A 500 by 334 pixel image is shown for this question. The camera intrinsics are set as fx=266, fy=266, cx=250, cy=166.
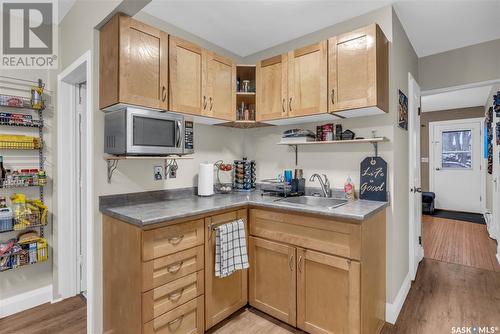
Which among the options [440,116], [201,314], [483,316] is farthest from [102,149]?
[440,116]

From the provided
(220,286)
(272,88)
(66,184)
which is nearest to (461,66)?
(272,88)

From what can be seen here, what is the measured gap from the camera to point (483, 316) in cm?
215

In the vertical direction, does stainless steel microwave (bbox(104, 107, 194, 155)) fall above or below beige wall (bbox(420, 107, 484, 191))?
below

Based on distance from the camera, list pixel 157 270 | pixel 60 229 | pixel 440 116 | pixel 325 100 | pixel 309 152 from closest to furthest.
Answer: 1. pixel 157 270
2. pixel 325 100
3. pixel 60 229
4. pixel 309 152
5. pixel 440 116

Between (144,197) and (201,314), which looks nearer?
(201,314)

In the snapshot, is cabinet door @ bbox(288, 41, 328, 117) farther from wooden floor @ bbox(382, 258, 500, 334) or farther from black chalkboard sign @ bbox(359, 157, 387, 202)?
wooden floor @ bbox(382, 258, 500, 334)

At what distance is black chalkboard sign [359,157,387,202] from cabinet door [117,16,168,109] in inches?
66.0

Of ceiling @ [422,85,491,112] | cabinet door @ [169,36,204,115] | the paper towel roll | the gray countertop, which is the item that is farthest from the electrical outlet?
ceiling @ [422,85,491,112]

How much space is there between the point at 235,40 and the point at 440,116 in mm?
5635

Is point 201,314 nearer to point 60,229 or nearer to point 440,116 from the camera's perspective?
point 60,229

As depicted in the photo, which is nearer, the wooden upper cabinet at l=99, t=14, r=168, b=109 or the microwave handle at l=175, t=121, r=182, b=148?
the wooden upper cabinet at l=99, t=14, r=168, b=109

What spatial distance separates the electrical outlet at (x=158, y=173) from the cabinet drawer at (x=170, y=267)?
0.77 metres

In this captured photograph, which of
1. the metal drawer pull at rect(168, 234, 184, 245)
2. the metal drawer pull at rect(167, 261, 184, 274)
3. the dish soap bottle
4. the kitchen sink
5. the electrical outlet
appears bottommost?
the metal drawer pull at rect(167, 261, 184, 274)

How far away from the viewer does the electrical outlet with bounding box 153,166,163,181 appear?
225 centimetres
